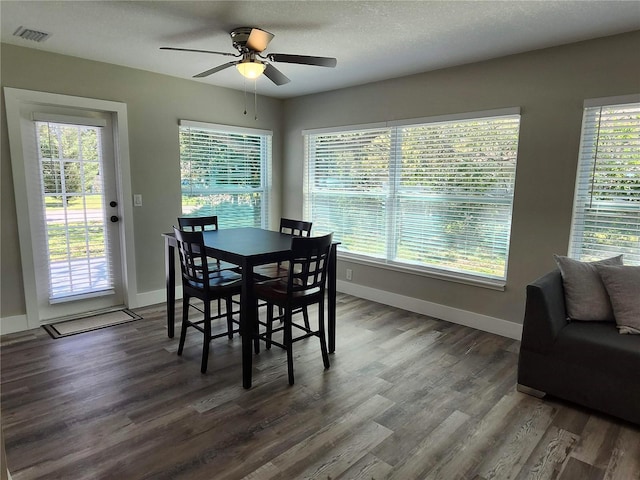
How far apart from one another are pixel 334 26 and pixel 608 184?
92.5 inches

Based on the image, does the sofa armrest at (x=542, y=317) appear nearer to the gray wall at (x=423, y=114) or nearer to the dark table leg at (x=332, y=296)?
the gray wall at (x=423, y=114)

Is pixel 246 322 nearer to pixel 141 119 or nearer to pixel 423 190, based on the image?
pixel 423 190

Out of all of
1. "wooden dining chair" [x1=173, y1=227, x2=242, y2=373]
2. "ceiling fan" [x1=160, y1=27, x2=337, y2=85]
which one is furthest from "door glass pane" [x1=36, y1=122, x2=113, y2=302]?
"ceiling fan" [x1=160, y1=27, x2=337, y2=85]

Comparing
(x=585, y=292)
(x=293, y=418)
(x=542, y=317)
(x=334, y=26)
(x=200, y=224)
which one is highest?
(x=334, y=26)

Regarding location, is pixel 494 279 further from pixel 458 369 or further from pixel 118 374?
pixel 118 374

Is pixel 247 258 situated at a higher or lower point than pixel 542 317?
higher

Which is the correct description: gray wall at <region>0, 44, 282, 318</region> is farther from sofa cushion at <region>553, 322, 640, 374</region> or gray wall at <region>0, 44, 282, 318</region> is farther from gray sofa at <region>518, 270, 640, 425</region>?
sofa cushion at <region>553, 322, 640, 374</region>

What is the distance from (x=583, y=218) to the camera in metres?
3.11

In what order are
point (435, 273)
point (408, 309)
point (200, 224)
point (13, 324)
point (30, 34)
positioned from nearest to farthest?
point (30, 34) → point (13, 324) → point (200, 224) → point (435, 273) → point (408, 309)

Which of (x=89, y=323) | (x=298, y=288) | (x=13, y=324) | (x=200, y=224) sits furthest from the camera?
(x=200, y=224)

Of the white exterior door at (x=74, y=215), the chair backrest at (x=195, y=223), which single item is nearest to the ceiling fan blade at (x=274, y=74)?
the chair backrest at (x=195, y=223)

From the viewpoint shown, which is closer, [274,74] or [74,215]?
[274,74]

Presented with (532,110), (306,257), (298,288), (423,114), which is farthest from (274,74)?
(532,110)

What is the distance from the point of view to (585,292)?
8.66 feet
